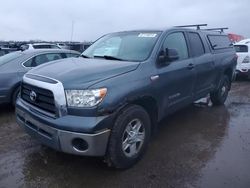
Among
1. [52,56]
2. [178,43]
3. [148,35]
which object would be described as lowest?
[52,56]

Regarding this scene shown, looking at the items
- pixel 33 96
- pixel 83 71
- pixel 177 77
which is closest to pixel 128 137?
pixel 83 71

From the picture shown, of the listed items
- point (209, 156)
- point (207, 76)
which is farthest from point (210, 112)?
point (209, 156)

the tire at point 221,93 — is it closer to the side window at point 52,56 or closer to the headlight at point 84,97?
the side window at point 52,56

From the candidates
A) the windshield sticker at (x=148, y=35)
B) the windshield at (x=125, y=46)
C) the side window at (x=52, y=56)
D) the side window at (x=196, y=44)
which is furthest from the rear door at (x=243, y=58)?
the windshield sticker at (x=148, y=35)

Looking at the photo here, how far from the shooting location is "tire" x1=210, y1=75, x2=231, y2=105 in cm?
693

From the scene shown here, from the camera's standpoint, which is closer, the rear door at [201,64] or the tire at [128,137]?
the tire at [128,137]

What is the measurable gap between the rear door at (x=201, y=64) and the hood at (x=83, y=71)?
179 centimetres

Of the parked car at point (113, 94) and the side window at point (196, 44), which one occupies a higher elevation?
the side window at point (196, 44)

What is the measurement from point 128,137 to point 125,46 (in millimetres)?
1586

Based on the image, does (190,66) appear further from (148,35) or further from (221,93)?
(221,93)

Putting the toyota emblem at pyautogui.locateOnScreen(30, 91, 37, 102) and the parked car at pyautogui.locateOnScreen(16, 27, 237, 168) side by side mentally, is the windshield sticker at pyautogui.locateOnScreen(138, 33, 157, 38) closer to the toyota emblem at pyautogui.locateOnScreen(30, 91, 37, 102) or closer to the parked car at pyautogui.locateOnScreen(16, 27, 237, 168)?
the parked car at pyautogui.locateOnScreen(16, 27, 237, 168)

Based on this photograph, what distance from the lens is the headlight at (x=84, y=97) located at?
3.30m

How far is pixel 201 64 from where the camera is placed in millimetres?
5445

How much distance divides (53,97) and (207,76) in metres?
3.45
